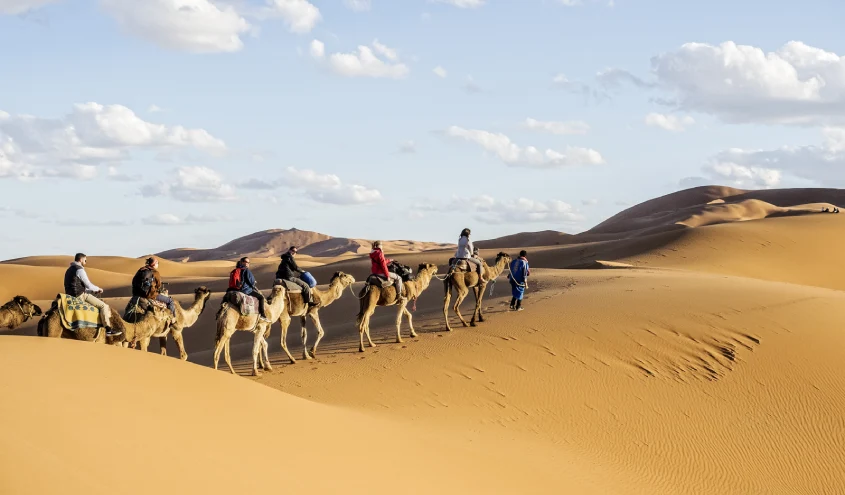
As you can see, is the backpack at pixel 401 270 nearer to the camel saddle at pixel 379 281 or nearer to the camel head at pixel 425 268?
the camel saddle at pixel 379 281

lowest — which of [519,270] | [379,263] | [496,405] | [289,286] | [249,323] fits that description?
[496,405]

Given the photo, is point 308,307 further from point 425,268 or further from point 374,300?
point 425,268

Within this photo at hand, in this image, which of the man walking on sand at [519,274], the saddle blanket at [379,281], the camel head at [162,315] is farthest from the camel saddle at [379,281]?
the camel head at [162,315]

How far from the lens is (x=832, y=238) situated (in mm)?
46875

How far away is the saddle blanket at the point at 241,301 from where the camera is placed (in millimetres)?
16469

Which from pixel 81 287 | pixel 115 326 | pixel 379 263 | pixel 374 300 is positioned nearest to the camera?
pixel 81 287

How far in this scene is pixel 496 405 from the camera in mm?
15734

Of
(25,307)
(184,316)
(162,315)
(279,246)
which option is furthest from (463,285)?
(279,246)

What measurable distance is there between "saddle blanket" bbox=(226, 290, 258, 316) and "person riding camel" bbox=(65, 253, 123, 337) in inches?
103

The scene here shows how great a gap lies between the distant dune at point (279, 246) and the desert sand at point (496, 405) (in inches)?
4730

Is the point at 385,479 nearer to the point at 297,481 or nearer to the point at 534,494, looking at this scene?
the point at 297,481

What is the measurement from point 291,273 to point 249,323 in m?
1.77

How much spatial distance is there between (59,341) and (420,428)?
5.70 meters

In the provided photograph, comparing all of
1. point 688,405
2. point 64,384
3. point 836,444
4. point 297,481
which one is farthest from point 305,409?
point 836,444
